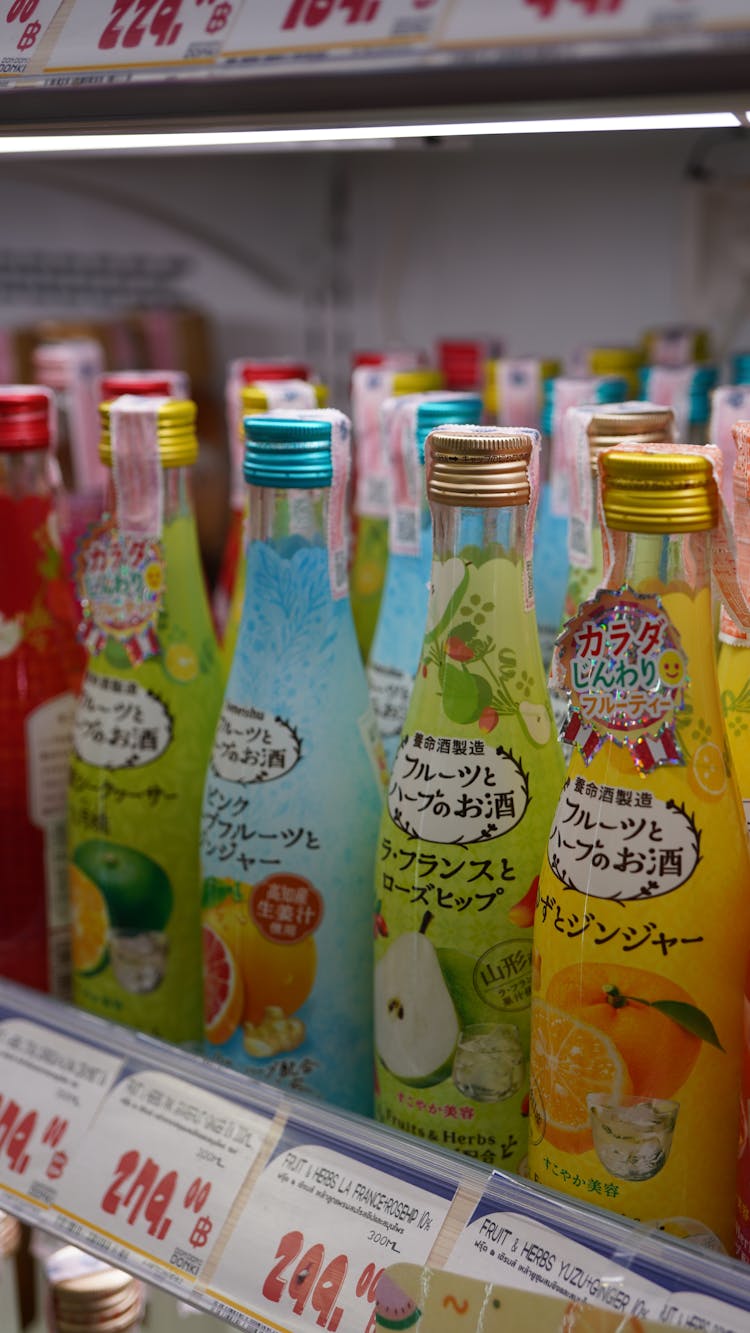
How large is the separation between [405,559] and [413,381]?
0.24 m

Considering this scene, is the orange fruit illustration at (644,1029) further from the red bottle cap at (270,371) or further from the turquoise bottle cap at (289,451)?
the red bottle cap at (270,371)

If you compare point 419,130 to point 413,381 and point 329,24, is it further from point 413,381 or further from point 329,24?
point 413,381

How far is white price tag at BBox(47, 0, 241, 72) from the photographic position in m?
0.64

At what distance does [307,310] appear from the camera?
95.7 inches

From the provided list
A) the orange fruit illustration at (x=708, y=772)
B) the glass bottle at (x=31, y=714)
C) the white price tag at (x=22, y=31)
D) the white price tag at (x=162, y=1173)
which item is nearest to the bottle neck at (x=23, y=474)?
the glass bottle at (x=31, y=714)

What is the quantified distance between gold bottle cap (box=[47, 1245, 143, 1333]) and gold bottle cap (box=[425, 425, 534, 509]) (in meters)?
0.56

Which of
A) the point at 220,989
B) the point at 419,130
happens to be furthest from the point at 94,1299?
the point at 419,130

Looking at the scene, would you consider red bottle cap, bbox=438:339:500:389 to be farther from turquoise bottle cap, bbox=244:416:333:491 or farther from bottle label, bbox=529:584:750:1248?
bottle label, bbox=529:584:750:1248

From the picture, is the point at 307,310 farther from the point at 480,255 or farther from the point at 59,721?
the point at 59,721

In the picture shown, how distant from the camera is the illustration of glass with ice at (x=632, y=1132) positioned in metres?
0.71

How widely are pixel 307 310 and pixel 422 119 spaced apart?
1888 mm

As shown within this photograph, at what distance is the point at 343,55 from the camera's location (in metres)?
0.60

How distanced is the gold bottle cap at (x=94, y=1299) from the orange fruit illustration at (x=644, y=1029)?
394 mm

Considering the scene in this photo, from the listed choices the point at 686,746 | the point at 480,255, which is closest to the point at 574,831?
the point at 686,746
